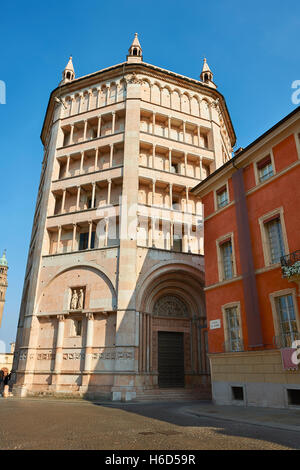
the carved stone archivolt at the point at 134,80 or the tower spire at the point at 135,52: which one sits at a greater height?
the tower spire at the point at 135,52

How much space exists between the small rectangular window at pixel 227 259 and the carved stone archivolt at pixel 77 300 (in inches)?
452

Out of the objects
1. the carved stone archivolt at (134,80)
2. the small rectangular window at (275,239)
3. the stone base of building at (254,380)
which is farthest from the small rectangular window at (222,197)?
the carved stone archivolt at (134,80)

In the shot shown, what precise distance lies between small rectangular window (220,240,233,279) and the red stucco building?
2.4 inches

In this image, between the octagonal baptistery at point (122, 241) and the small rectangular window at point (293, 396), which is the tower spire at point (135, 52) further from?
the small rectangular window at point (293, 396)

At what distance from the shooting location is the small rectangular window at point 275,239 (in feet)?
56.2

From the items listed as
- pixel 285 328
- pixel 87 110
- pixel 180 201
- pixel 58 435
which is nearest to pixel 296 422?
pixel 285 328

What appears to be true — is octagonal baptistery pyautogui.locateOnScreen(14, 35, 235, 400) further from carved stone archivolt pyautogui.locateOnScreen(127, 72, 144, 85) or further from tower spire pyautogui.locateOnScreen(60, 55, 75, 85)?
tower spire pyautogui.locateOnScreen(60, 55, 75, 85)

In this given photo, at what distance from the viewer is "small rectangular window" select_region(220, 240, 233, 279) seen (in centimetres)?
2018

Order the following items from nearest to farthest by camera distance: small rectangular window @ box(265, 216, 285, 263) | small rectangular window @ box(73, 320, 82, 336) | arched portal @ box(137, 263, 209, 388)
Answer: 1. small rectangular window @ box(265, 216, 285, 263)
2. arched portal @ box(137, 263, 209, 388)
3. small rectangular window @ box(73, 320, 82, 336)

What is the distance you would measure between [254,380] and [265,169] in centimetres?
1139

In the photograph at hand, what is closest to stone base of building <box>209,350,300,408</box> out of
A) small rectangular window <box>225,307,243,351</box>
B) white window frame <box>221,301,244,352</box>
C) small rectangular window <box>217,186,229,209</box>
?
small rectangular window <box>225,307,243,351</box>

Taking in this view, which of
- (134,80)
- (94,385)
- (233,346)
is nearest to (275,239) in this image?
(233,346)

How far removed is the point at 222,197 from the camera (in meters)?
22.1

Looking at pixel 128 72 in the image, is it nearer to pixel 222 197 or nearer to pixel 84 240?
pixel 84 240
